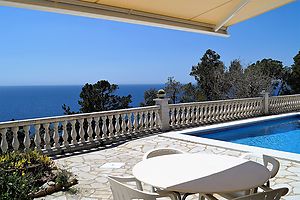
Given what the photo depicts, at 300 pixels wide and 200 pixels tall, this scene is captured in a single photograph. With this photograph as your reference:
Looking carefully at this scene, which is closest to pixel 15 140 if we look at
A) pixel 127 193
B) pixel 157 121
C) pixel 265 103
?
pixel 157 121

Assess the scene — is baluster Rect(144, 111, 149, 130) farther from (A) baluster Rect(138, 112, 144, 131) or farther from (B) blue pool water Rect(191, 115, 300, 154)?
(B) blue pool water Rect(191, 115, 300, 154)

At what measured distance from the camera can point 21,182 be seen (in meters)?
3.31

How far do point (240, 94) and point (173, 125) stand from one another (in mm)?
11689

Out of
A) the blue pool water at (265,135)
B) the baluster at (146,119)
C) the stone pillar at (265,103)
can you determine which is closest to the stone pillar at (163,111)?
the baluster at (146,119)

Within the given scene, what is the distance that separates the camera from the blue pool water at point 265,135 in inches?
391

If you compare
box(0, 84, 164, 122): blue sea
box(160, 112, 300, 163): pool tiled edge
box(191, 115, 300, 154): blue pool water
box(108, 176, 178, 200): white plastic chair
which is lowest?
box(0, 84, 164, 122): blue sea

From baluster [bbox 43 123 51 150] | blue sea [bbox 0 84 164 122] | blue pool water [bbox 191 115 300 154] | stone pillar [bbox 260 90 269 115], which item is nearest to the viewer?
baluster [bbox 43 123 51 150]

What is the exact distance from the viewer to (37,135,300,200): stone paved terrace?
475 centimetres

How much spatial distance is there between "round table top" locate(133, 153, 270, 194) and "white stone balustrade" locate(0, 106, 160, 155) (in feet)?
15.5

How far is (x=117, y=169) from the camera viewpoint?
6.04m

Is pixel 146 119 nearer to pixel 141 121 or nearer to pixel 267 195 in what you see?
pixel 141 121

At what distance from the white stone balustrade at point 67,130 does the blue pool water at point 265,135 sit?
2299 millimetres

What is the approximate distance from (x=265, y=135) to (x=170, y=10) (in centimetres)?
835

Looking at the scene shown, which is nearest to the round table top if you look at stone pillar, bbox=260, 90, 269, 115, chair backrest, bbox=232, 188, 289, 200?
chair backrest, bbox=232, 188, 289, 200
